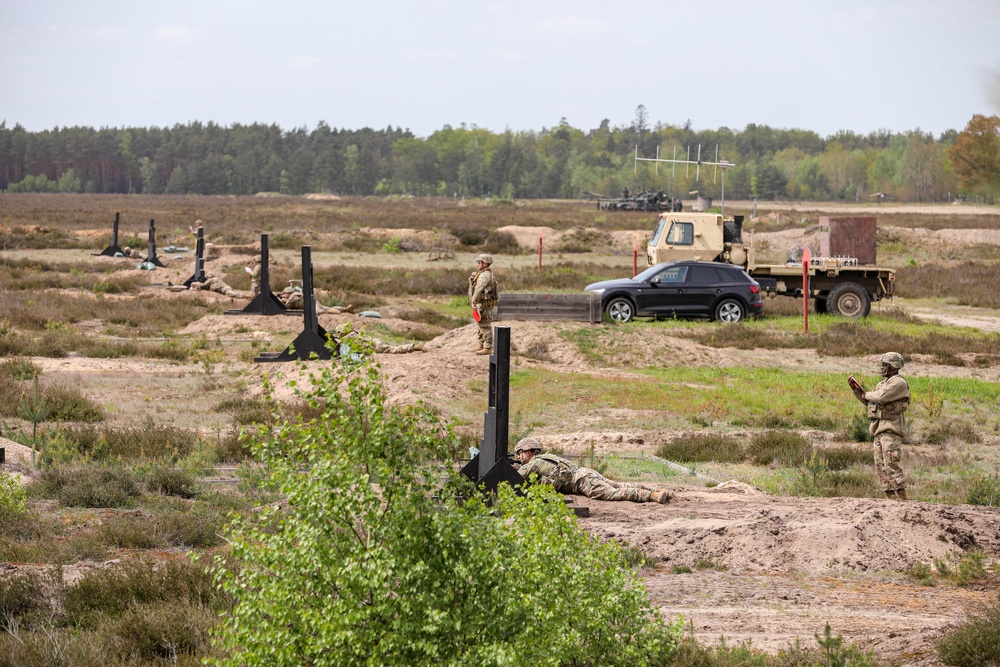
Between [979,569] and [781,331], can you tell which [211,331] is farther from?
[979,569]

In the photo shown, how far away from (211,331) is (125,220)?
49.7 metres

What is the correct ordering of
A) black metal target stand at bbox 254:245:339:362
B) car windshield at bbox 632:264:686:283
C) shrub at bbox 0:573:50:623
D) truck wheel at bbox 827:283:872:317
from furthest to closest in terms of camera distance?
truck wheel at bbox 827:283:872:317, car windshield at bbox 632:264:686:283, black metal target stand at bbox 254:245:339:362, shrub at bbox 0:573:50:623

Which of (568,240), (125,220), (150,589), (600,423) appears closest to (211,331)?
(600,423)

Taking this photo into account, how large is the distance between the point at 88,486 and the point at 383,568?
21.8 feet

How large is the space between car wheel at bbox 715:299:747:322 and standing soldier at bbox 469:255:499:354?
7563mm

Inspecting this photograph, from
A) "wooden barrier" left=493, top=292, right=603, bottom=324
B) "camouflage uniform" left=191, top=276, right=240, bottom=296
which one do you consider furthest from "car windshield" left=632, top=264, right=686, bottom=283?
"camouflage uniform" left=191, top=276, right=240, bottom=296

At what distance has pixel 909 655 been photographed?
20.9ft

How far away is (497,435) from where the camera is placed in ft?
30.2

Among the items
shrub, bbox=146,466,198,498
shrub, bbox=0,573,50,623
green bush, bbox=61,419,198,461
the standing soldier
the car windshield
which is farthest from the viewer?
the car windshield

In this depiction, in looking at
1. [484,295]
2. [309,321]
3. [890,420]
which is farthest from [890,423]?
[309,321]

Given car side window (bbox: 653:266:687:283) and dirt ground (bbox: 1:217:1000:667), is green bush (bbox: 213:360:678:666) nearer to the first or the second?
dirt ground (bbox: 1:217:1000:667)

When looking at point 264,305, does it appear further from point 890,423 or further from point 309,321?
point 890,423

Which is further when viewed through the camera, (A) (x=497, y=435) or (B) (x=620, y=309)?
(B) (x=620, y=309)

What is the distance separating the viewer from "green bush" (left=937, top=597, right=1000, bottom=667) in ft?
19.7
